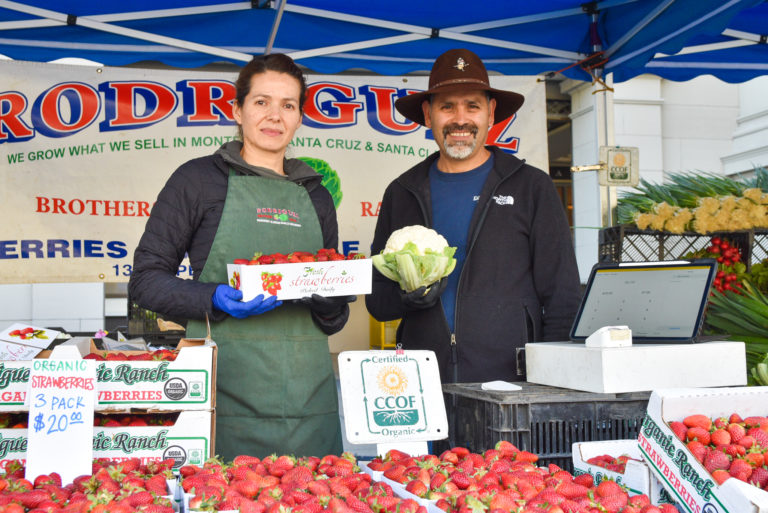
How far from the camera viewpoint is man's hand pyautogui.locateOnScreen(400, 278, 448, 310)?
8.38ft

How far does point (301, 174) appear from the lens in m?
2.85

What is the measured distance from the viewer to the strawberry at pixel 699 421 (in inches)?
67.4

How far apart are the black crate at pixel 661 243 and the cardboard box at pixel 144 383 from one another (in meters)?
2.89

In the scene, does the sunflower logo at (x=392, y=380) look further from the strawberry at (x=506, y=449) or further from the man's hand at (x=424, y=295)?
the man's hand at (x=424, y=295)

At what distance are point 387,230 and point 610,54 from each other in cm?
213

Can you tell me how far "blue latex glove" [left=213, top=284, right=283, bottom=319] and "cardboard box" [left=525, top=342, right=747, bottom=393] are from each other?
0.98 m

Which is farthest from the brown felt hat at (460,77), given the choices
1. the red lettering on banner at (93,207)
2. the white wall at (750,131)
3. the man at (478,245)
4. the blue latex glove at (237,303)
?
the white wall at (750,131)

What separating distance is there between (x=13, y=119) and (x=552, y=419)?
4257 mm

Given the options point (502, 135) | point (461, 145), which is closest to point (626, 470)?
point (461, 145)

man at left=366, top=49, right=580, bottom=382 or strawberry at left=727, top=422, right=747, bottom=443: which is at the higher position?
man at left=366, top=49, right=580, bottom=382

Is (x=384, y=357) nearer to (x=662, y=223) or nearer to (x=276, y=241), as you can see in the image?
(x=276, y=241)

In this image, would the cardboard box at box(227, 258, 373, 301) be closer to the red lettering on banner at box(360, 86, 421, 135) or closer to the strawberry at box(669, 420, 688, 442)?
the strawberry at box(669, 420, 688, 442)

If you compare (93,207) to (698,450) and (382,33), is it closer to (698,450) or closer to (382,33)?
(382,33)

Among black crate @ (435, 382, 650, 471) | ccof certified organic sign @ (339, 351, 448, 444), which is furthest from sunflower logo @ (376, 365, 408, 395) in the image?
black crate @ (435, 382, 650, 471)
